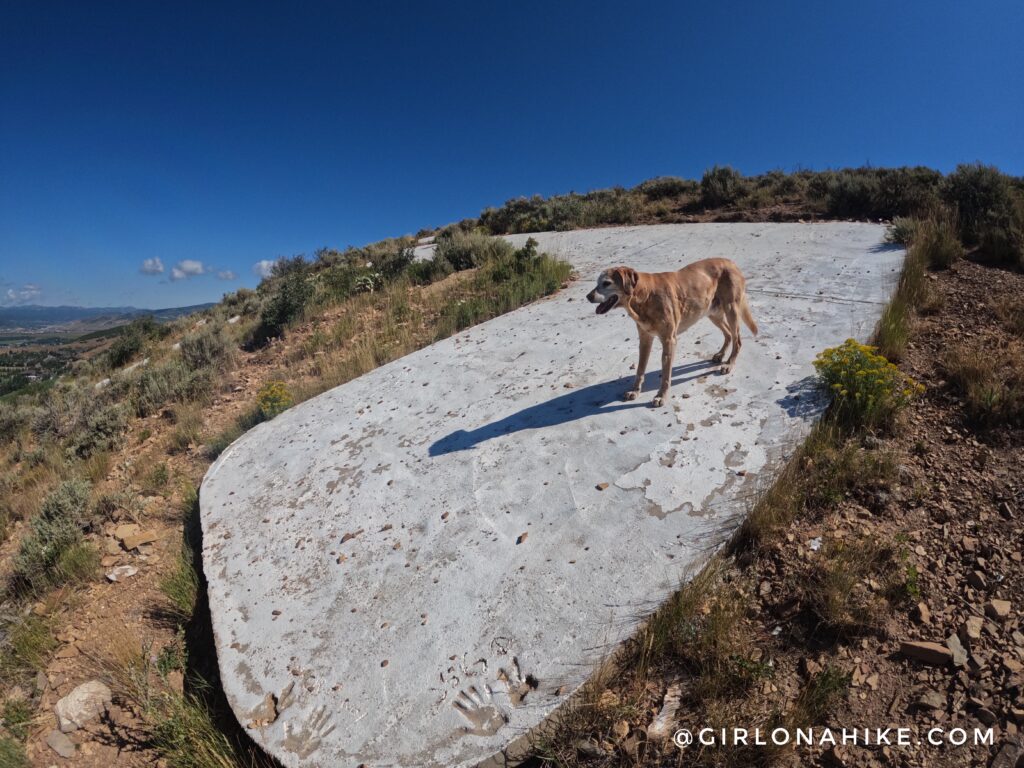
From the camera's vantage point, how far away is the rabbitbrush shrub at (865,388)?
3584 millimetres

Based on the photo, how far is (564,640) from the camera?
2496mm

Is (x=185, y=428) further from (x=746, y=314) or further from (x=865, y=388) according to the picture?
(x=865, y=388)

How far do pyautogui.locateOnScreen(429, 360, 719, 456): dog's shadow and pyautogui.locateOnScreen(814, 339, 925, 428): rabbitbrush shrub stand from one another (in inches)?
45.0

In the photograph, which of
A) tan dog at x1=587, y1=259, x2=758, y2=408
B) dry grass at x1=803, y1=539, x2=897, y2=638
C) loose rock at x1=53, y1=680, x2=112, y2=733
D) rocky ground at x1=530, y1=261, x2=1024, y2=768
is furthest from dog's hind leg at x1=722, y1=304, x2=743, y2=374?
loose rock at x1=53, y1=680, x2=112, y2=733

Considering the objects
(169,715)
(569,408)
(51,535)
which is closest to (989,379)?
(569,408)

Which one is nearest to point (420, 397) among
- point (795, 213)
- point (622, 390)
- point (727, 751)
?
point (622, 390)

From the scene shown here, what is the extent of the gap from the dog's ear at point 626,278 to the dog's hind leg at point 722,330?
112 cm

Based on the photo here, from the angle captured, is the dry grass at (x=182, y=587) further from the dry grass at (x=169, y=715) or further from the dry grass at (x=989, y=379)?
the dry grass at (x=989, y=379)

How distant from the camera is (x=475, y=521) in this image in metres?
3.43

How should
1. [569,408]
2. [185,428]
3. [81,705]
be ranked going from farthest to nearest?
[185,428] < [569,408] < [81,705]

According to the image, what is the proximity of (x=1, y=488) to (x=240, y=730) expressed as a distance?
6380 millimetres

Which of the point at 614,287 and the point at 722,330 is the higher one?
the point at 614,287

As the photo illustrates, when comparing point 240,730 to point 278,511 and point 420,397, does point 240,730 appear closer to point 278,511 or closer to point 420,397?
→ point 278,511

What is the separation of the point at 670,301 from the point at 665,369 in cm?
63
